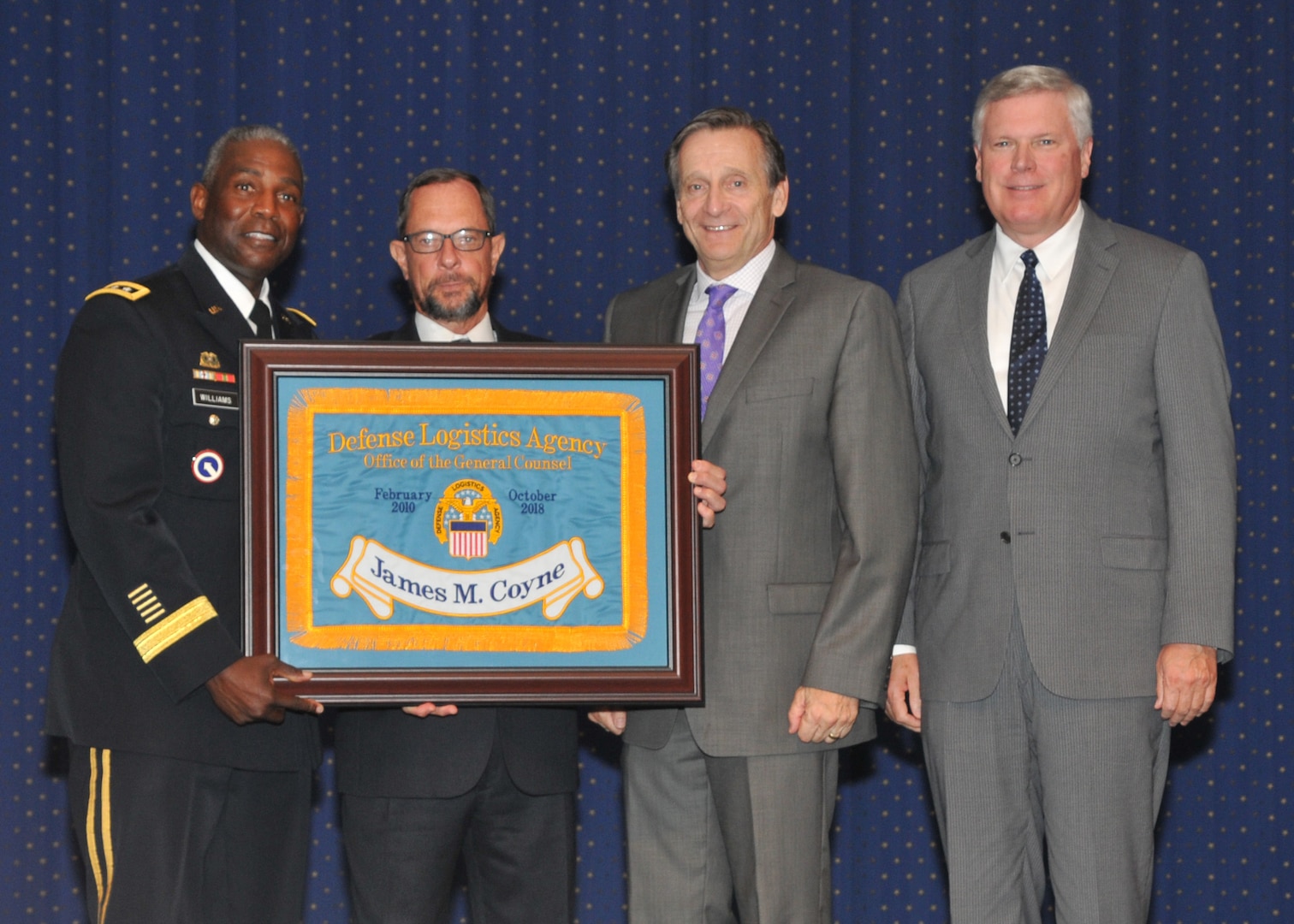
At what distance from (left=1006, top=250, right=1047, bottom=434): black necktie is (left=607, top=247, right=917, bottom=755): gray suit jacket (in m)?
0.21

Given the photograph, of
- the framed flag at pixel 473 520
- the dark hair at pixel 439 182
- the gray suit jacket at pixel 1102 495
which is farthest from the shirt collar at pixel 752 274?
the dark hair at pixel 439 182

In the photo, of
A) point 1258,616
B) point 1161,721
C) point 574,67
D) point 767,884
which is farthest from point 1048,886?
point 574,67

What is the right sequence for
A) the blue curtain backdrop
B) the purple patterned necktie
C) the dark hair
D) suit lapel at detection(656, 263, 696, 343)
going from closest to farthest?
the purple patterned necktie
suit lapel at detection(656, 263, 696, 343)
the dark hair
the blue curtain backdrop

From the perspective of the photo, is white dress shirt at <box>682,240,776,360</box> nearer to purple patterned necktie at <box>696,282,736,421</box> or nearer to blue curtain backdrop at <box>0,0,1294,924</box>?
purple patterned necktie at <box>696,282,736,421</box>

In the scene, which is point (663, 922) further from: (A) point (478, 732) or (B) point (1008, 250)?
(B) point (1008, 250)

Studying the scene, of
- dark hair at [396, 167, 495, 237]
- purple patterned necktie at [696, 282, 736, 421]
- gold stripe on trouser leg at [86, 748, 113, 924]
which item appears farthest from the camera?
dark hair at [396, 167, 495, 237]

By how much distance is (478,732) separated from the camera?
240 centimetres

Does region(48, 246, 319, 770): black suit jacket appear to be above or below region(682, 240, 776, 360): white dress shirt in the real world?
below

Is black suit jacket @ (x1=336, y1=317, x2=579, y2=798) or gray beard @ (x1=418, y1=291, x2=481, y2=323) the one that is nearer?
black suit jacket @ (x1=336, y1=317, x2=579, y2=798)

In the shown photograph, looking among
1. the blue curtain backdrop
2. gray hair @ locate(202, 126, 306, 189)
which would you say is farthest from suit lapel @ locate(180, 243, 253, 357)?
the blue curtain backdrop

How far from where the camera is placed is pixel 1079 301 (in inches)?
94.7

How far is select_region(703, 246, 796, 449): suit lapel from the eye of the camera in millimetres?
2381

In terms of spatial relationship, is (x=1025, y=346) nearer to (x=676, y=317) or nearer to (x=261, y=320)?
(x=676, y=317)

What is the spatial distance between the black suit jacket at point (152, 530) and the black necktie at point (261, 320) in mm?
84
